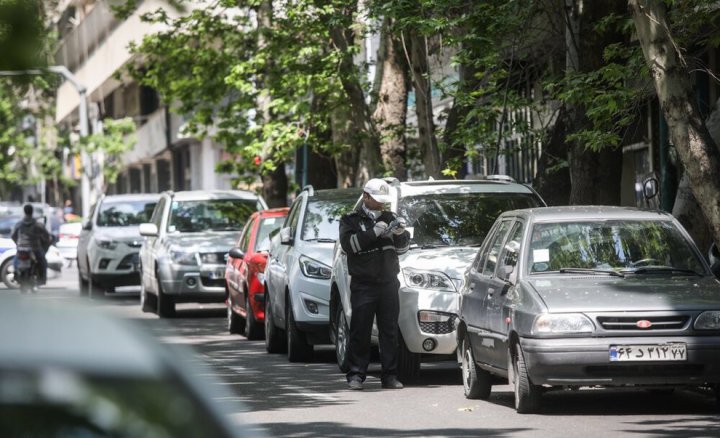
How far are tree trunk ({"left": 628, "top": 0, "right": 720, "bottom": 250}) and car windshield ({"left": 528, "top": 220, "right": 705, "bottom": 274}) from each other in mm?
1937

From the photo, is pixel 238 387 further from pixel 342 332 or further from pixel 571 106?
pixel 571 106

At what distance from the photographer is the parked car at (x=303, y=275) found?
15695 mm

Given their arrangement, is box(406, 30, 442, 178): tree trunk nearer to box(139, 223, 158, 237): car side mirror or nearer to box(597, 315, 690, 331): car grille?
box(139, 223, 158, 237): car side mirror

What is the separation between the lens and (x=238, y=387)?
13.3m

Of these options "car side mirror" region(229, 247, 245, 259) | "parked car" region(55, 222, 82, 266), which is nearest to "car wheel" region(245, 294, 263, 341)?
"car side mirror" region(229, 247, 245, 259)

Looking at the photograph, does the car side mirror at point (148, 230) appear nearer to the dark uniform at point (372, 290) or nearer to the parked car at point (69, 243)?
the dark uniform at point (372, 290)

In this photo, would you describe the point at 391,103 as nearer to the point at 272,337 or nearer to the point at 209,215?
the point at 209,215

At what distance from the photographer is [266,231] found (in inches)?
786

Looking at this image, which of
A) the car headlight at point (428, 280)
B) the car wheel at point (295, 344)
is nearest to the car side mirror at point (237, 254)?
the car wheel at point (295, 344)

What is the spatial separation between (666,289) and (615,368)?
0.81 metres

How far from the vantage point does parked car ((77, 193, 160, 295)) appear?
27828 mm

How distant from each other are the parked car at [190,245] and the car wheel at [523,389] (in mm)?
12443

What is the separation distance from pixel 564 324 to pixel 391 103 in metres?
14.9

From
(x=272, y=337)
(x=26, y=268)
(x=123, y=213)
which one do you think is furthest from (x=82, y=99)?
(x=272, y=337)
